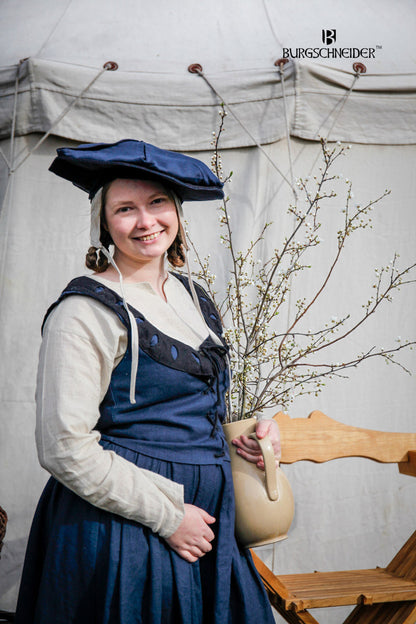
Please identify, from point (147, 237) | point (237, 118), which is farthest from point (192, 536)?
point (237, 118)

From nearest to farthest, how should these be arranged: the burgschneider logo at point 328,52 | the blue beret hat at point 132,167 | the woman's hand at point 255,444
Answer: the blue beret hat at point 132,167 → the woman's hand at point 255,444 → the burgschneider logo at point 328,52

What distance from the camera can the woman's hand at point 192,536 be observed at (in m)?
1.25

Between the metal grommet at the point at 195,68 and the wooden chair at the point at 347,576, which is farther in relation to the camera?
the metal grommet at the point at 195,68

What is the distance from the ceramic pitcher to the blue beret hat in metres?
0.53

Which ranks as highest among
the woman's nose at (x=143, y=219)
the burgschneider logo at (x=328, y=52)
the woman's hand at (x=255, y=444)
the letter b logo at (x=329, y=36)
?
the letter b logo at (x=329, y=36)

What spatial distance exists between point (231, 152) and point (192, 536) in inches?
66.6

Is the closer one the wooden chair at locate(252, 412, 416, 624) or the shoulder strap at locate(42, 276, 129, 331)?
the shoulder strap at locate(42, 276, 129, 331)

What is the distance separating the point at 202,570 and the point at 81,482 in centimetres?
33

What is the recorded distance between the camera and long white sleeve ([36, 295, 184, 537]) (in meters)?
1.18

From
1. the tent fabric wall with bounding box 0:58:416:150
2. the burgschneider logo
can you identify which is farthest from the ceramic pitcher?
the burgschneider logo

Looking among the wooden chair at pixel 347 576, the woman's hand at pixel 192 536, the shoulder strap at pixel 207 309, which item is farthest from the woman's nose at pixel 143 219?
the wooden chair at pixel 347 576

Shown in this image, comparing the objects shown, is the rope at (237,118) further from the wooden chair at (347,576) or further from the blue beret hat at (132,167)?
the blue beret hat at (132,167)

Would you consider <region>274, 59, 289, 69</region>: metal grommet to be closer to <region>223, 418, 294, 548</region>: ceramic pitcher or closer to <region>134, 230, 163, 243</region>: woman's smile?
<region>134, 230, 163, 243</region>: woman's smile

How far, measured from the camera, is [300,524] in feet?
8.38
